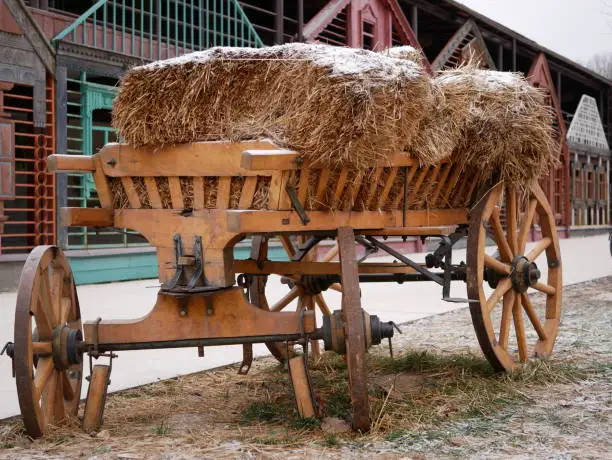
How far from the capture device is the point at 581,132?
29938 mm

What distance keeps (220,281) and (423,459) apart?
1.29 metres

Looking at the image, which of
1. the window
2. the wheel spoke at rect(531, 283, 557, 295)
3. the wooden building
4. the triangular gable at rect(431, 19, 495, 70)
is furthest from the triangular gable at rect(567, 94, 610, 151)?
the wheel spoke at rect(531, 283, 557, 295)

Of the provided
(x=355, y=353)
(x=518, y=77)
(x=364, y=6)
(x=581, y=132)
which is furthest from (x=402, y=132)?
(x=581, y=132)

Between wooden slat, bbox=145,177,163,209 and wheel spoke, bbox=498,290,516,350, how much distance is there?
2441 millimetres

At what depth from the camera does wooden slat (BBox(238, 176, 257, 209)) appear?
379 cm

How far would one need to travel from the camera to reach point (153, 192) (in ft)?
13.1

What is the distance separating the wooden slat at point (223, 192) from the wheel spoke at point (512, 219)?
228 cm

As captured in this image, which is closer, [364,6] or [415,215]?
[415,215]

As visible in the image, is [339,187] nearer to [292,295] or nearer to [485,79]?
[485,79]

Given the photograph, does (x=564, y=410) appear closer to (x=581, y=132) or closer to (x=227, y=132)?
(x=227, y=132)

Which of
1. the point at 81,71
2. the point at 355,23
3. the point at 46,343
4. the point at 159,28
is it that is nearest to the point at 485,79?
the point at 46,343

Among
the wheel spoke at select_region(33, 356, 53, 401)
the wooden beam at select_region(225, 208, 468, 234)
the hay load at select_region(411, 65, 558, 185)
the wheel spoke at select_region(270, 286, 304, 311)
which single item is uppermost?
the hay load at select_region(411, 65, 558, 185)

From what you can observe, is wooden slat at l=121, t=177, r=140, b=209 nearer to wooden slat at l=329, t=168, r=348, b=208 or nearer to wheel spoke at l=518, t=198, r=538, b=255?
wooden slat at l=329, t=168, r=348, b=208

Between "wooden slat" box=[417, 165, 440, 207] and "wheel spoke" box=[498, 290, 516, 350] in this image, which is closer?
"wooden slat" box=[417, 165, 440, 207]
